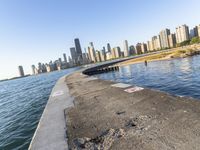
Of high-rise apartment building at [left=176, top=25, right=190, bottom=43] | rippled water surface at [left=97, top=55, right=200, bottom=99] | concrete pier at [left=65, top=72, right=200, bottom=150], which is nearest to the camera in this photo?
concrete pier at [left=65, top=72, right=200, bottom=150]

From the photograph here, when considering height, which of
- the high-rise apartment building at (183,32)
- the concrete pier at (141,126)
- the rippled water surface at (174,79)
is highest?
the high-rise apartment building at (183,32)

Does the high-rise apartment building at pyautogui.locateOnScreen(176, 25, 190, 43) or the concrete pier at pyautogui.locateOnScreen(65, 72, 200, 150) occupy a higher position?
the high-rise apartment building at pyautogui.locateOnScreen(176, 25, 190, 43)

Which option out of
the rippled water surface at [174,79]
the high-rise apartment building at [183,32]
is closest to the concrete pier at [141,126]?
the rippled water surface at [174,79]

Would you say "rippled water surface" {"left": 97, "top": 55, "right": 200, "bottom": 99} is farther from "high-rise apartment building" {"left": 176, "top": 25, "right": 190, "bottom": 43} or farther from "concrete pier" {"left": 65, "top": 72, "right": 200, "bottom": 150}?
"high-rise apartment building" {"left": 176, "top": 25, "right": 190, "bottom": 43}

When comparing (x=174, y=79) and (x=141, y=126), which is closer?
(x=141, y=126)

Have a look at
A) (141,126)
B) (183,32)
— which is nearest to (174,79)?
(141,126)

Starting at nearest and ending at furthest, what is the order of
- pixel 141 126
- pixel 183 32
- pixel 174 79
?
pixel 141 126
pixel 174 79
pixel 183 32

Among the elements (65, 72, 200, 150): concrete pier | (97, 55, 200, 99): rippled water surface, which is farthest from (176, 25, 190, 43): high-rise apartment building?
(65, 72, 200, 150): concrete pier

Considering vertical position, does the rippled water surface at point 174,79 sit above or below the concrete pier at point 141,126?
below

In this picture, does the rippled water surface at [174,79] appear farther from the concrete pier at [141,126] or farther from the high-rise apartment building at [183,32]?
the high-rise apartment building at [183,32]

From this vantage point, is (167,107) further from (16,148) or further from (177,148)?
(16,148)

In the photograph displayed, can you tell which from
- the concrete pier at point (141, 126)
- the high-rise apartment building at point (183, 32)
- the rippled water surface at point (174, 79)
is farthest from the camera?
the high-rise apartment building at point (183, 32)

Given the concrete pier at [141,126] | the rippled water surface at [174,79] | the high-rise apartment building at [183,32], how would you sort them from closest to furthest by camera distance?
the concrete pier at [141,126] < the rippled water surface at [174,79] < the high-rise apartment building at [183,32]

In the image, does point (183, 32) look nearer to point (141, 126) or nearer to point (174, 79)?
point (174, 79)
